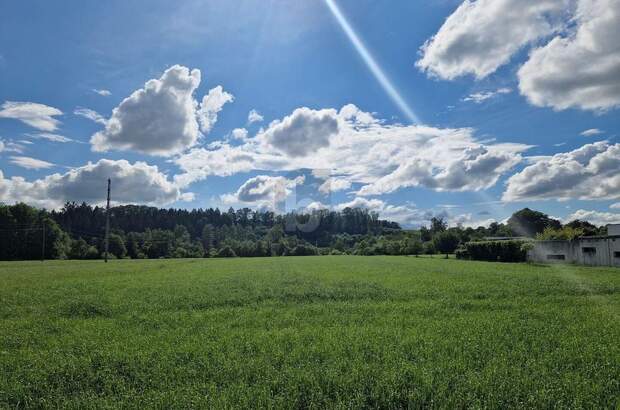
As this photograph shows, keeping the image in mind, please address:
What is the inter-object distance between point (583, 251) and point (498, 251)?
18.4 metres

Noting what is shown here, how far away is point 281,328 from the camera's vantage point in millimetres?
12328

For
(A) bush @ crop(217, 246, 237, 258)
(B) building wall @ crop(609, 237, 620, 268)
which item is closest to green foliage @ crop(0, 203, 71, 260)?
(A) bush @ crop(217, 246, 237, 258)

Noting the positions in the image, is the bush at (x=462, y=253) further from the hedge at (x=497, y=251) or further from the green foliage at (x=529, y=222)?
the green foliage at (x=529, y=222)

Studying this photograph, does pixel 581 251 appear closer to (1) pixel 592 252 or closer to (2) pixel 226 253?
(1) pixel 592 252

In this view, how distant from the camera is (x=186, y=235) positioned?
6181 inches

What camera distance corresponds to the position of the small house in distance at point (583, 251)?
45.0m

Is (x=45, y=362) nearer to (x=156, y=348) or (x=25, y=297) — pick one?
(x=156, y=348)

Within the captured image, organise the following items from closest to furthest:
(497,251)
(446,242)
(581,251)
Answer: (581,251) < (497,251) < (446,242)

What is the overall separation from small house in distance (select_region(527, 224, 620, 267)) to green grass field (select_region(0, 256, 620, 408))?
34569 millimetres

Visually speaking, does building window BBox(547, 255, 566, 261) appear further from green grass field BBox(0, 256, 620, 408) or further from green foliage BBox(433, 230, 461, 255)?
green foliage BBox(433, 230, 461, 255)

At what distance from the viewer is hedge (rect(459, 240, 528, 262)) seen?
63.6 m

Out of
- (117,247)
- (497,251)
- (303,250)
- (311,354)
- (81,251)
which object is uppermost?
(497,251)

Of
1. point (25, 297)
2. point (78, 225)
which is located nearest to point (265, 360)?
point (25, 297)

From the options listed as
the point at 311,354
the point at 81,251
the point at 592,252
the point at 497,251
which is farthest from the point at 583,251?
the point at 81,251
